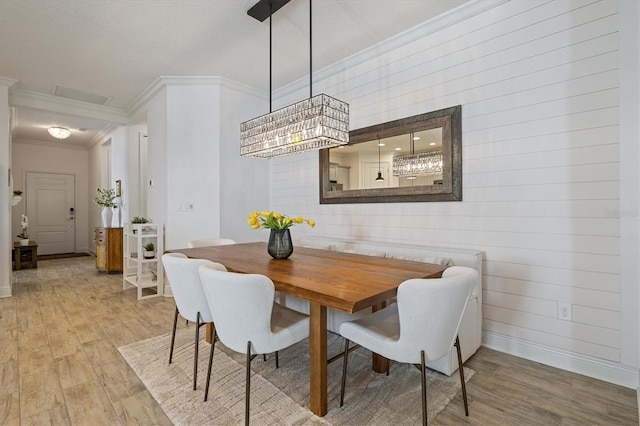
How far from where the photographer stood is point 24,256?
5695 millimetres

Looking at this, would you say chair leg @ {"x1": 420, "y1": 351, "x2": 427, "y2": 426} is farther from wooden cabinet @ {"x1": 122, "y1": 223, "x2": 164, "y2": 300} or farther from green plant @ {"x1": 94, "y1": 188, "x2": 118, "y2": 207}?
green plant @ {"x1": 94, "y1": 188, "x2": 118, "y2": 207}

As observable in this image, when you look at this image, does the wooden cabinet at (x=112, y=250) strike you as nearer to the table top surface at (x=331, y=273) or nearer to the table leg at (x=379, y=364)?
the table top surface at (x=331, y=273)

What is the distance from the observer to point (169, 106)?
4.05 meters

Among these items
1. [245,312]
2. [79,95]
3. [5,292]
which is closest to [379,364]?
[245,312]

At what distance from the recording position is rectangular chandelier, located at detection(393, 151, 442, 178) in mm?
2803

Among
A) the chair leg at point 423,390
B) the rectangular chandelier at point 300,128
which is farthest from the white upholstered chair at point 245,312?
the rectangular chandelier at point 300,128

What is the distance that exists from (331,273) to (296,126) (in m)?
1.13

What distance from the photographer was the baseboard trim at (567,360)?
76.6 inches

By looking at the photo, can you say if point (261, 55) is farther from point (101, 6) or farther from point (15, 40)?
point (15, 40)

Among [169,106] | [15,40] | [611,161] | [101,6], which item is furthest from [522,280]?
[15,40]

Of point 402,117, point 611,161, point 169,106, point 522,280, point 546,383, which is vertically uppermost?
point 169,106

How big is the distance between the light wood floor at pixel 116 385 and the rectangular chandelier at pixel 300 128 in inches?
73.0

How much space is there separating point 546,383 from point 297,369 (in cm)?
161

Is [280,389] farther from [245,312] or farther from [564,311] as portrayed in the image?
[564,311]
